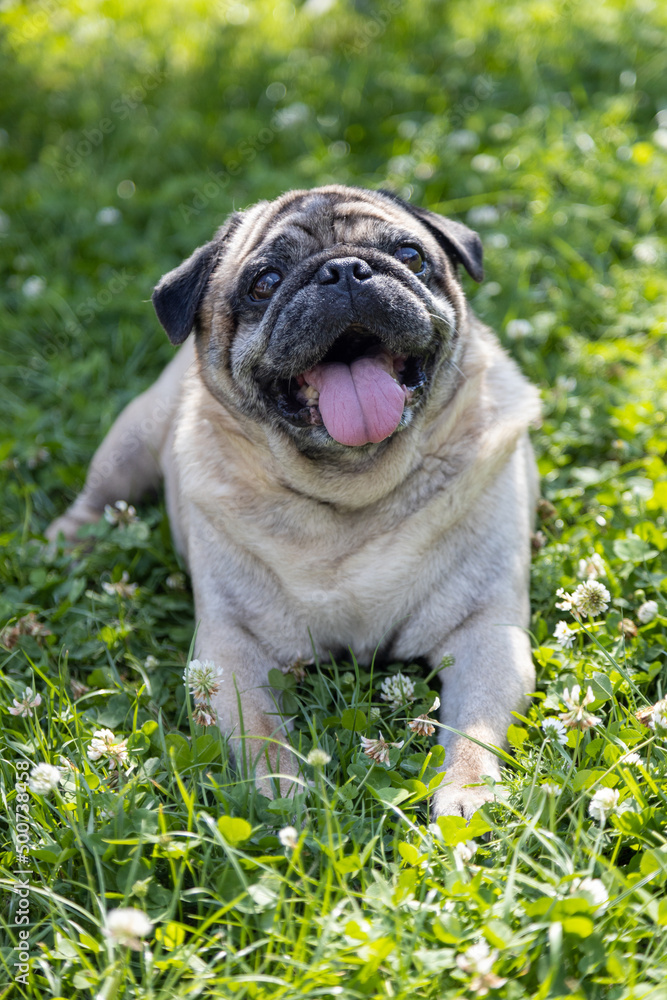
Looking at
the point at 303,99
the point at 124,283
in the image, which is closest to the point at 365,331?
the point at 124,283

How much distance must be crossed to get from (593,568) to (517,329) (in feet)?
6.12

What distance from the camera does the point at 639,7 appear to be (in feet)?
22.1

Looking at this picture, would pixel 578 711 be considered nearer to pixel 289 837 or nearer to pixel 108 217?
pixel 289 837

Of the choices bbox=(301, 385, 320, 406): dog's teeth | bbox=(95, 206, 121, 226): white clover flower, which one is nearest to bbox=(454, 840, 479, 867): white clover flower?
Result: bbox=(301, 385, 320, 406): dog's teeth

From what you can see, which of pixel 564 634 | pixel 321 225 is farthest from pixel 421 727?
pixel 321 225

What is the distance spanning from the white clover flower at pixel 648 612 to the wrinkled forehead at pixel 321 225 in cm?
163

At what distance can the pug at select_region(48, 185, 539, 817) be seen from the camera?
9.87 feet

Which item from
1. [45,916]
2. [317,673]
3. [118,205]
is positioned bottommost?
[317,673]

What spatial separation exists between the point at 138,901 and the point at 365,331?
1946mm

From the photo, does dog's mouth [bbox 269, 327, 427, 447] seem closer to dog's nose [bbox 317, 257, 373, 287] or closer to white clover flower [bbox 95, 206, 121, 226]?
dog's nose [bbox 317, 257, 373, 287]

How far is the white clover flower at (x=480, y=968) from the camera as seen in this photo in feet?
6.31

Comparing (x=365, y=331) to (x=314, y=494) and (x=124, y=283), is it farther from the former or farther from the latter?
(x=124, y=283)

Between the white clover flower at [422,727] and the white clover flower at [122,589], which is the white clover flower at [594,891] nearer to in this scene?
the white clover flower at [422,727]


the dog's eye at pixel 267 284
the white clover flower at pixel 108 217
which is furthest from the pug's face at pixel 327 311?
the white clover flower at pixel 108 217
